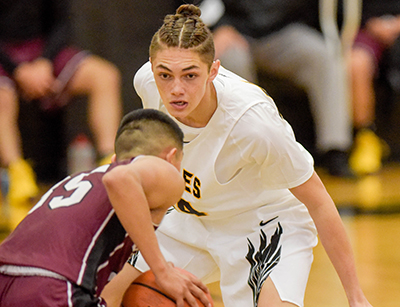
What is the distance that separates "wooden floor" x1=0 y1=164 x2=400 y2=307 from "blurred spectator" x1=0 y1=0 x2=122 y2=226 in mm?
2111

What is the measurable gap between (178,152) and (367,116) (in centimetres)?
486

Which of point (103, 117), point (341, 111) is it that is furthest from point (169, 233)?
point (341, 111)

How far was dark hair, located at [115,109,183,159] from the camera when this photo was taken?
2.08 metres

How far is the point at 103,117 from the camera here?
571 cm

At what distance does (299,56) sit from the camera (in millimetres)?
6172

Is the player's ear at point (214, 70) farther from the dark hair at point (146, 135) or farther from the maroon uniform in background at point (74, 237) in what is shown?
the maroon uniform in background at point (74, 237)

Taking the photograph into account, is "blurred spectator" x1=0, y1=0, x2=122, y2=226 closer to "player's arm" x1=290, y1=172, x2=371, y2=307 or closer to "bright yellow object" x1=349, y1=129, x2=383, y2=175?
"bright yellow object" x1=349, y1=129, x2=383, y2=175

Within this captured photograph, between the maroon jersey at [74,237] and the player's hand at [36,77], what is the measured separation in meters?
3.90

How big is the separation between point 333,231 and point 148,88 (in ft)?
3.17

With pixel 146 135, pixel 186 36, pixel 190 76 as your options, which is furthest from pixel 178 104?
pixel 146 135

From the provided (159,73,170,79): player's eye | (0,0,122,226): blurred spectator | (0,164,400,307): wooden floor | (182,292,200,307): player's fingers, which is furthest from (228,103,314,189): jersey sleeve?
(0,0,122,226): blurred spectator

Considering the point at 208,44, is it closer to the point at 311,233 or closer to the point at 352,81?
the point at 311,233

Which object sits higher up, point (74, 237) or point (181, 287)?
point (74, 237)

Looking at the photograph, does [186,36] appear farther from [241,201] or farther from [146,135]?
[241,201]
